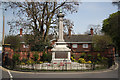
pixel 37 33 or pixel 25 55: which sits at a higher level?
pixel 37 33

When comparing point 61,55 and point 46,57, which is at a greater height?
point 61,55

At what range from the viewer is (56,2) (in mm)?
26156

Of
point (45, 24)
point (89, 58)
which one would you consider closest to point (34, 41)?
point (45, 24)

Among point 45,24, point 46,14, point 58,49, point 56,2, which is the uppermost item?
point 56,2

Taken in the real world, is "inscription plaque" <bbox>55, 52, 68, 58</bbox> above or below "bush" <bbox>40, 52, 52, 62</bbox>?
above

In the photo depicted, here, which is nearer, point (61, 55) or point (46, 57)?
point (61, 55)

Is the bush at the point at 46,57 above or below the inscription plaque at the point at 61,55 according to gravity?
below

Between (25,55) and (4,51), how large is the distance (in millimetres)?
5061

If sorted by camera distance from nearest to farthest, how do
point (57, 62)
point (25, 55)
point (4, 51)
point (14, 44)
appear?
point (57, 62)
point (4, 51)
point (25, 55)
point (14, 44)

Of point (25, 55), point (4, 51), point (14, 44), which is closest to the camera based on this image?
point (4, 51)

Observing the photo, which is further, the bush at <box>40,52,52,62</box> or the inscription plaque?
the bush at <box>40,52,52,62</box>

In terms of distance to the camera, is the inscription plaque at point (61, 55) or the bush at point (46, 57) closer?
the inscription plaque at point (61, 55)

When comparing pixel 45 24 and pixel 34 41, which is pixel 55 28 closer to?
pixel 45 24

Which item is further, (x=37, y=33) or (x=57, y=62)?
(x=37, y=33)
